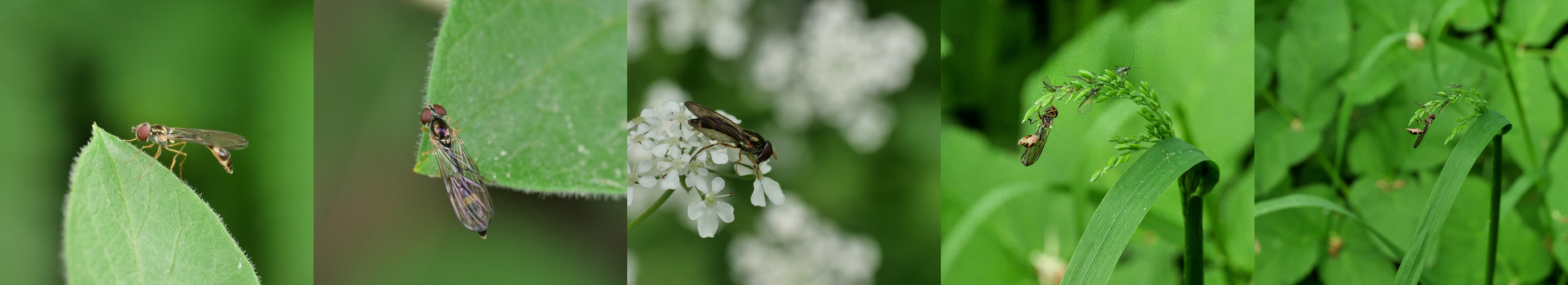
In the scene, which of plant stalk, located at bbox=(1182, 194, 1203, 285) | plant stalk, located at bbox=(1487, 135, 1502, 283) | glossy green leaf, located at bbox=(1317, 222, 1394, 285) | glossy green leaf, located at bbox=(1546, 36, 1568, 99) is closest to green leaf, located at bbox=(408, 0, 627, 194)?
plant stalk, located at bbox=(1182, 194, 1203, 285)

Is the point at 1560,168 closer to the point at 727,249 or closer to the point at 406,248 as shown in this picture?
the point at 727,249

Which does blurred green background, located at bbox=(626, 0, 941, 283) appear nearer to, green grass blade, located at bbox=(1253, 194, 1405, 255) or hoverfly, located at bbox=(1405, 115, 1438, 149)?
green grass blade, located at bbox=(1253, 194, 1405, 255)

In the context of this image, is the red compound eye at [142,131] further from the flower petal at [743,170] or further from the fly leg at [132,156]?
the flower petal at [743,170]

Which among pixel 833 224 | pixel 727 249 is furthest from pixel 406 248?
pixel 833 224

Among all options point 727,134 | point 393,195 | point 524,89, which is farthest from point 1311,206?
point 393,195

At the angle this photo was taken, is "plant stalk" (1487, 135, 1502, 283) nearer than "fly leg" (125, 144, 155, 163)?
No

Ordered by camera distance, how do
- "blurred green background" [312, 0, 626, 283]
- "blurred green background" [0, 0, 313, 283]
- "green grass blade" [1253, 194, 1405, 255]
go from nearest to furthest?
"blurred green background" [0, 0, 313, 283], "blurred green background" [312, 0, 626, 283], "green grass blade" [1253, 194, 1405, 255]

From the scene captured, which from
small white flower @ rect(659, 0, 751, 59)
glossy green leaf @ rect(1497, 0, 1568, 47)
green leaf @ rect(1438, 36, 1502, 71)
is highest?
glossy green leaf @ rect(1497, 0, 1568, 47)
